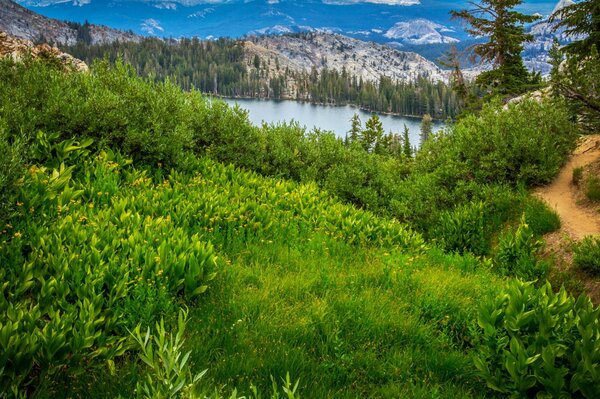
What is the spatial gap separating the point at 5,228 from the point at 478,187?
40.9ft

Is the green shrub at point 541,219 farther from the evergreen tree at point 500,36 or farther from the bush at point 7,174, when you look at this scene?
the evergreen tree at point 500,36

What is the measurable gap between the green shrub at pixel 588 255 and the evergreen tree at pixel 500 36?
2454 cm

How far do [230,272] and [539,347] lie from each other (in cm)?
415

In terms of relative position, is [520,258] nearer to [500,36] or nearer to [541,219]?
[541,219]

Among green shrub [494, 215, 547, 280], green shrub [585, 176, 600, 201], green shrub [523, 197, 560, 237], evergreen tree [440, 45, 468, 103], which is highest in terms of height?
evergreen tree [440, 45, 468, 103]

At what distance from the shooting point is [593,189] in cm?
1233

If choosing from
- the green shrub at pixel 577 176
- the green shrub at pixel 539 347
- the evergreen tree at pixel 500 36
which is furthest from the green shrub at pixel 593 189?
the evergreen tree at pixel 500 36

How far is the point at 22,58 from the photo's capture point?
1208 cm

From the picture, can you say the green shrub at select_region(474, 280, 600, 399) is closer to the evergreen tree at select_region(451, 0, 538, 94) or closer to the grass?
the grass

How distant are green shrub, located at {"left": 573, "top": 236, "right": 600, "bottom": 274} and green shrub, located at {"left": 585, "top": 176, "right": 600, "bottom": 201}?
9.43 ft

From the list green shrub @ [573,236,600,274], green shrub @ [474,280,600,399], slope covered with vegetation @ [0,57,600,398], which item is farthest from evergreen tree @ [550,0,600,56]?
→ green shrub @ [474,280,600,399]

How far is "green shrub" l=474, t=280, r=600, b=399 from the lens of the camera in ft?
12.8

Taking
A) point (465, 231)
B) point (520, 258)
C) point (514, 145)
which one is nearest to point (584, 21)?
point (514, 145)

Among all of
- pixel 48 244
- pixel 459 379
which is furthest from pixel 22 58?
pixel 459 379
